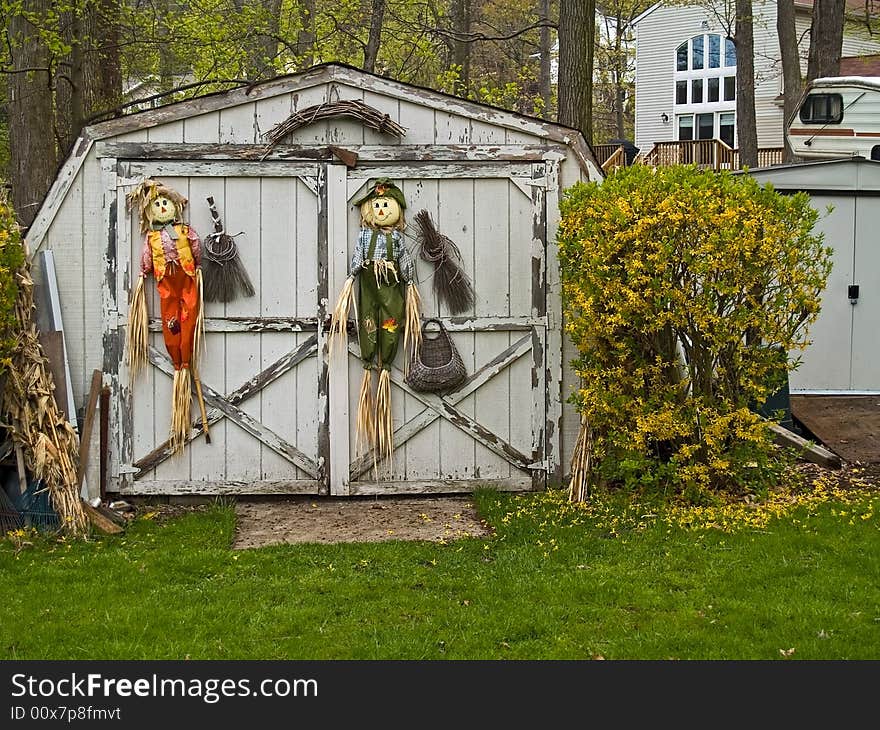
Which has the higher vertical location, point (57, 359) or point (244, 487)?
point (57, 359)

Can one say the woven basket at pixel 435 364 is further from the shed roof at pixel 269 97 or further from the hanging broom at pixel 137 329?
the hanging broom at pixel 137 329

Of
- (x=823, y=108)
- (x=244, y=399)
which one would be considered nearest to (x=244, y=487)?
(x=244, y=399)

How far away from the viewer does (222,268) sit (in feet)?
25.1

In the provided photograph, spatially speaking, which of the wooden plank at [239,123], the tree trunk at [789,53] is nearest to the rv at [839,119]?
the tree trunk at [789,53]

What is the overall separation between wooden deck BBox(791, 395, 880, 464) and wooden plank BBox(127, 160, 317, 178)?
4341 mm

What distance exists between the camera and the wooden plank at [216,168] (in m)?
7.61

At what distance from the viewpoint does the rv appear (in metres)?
15.9

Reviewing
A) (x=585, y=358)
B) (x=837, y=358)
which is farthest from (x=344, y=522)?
(x=837, y=358)

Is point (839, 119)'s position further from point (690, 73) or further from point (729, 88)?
point (690, 73)

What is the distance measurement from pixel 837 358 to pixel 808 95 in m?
6.93

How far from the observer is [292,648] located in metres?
4.99

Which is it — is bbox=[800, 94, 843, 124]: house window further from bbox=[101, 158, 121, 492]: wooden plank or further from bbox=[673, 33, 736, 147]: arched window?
bbox=[673, 33, 736, 147]: arched window

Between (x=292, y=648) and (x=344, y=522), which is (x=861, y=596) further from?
(x=344, y=522)

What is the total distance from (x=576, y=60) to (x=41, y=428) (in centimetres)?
696
